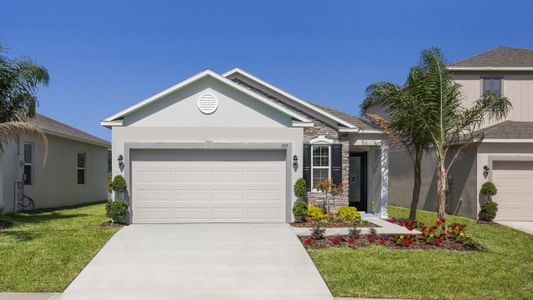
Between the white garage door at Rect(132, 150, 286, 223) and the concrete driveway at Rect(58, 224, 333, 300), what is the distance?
1.51m

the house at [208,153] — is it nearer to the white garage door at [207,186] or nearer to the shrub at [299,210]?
the white garage door at [207,186]

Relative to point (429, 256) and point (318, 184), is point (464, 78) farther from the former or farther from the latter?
point (429, 256)

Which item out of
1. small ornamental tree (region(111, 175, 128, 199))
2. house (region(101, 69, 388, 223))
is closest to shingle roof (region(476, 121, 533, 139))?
house (region(101, 69, 388, 223))

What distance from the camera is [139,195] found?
13211 mm

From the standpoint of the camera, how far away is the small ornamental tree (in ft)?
41.7

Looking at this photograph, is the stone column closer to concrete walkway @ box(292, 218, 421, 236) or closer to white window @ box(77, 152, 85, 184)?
concrete walkway @ box(292, 218, 421, 236)

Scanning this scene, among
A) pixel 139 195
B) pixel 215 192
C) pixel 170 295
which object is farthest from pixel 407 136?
pixel 170 295

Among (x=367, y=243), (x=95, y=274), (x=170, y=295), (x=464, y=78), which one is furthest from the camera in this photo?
(x=464, y=78)

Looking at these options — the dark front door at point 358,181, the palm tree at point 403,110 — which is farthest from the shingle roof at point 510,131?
the dark front door at point 358,181

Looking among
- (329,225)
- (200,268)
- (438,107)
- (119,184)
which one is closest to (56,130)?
(119,184)

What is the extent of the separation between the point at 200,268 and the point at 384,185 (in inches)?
363

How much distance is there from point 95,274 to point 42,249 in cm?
223

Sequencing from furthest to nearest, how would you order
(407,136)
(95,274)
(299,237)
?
(407,136) < (299,237) < (95,274)

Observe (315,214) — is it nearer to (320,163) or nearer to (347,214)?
(347,214)
